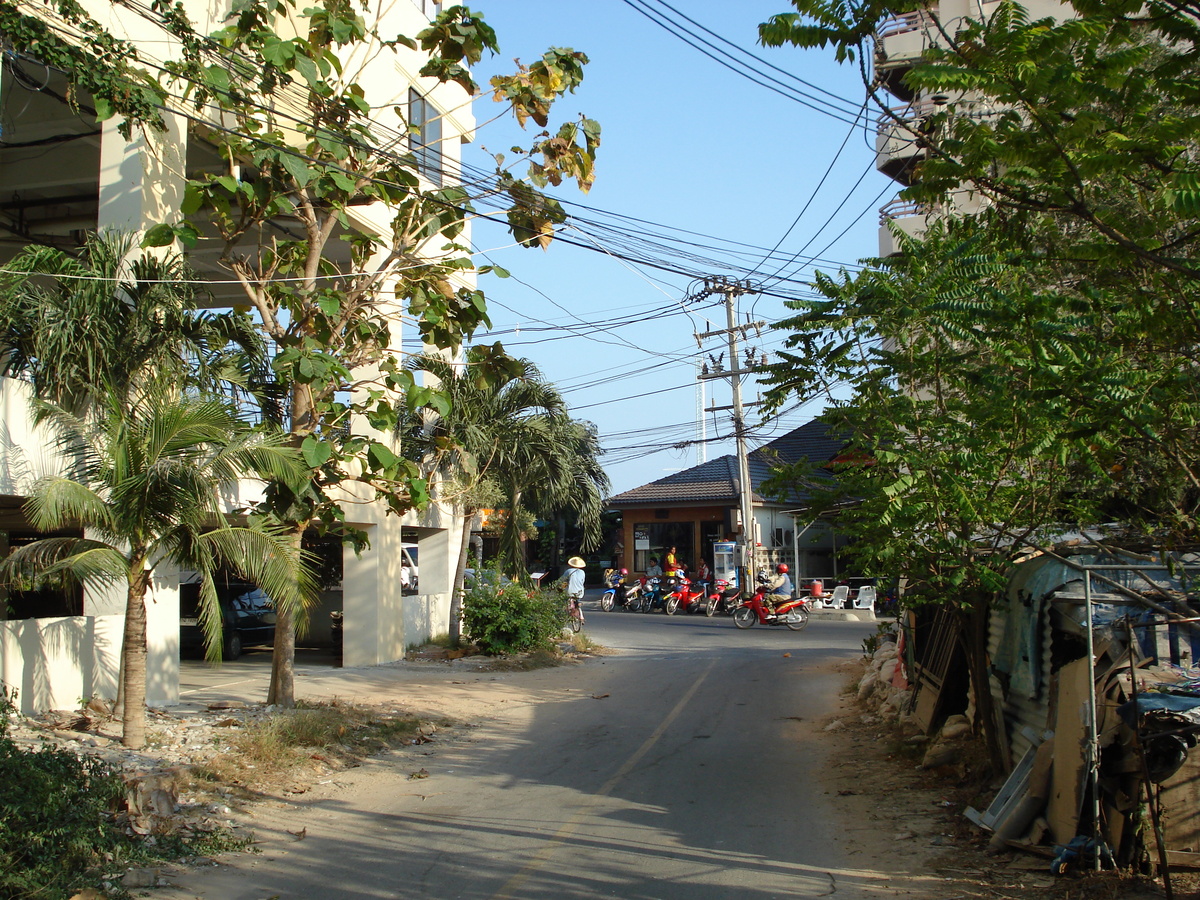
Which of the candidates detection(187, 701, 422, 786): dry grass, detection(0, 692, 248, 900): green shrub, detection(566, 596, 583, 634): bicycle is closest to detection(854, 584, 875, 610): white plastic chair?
detection(566, 596, 583, 634): bicycle

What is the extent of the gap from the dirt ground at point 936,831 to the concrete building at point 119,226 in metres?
6.73

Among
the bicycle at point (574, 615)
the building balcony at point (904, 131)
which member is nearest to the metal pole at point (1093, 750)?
the building balcony at point (904, 131)

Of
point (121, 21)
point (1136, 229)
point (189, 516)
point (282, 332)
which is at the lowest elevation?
point (189, 516)

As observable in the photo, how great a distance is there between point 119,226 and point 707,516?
31092 millimetres

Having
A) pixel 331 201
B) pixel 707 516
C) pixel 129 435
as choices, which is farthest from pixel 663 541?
pixel 129 435

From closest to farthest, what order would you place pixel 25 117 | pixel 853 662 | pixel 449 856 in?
pixel 449 856, pixel 25 117, pixel 853 662

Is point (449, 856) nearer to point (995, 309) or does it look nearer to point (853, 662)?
point (995, 309)

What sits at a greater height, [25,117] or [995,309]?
[25,117]

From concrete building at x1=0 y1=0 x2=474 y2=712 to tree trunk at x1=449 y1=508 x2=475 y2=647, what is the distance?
338mm

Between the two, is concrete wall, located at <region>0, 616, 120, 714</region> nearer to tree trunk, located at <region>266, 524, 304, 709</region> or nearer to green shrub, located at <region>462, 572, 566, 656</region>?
tree trunk, located at <region>266, 524, 304, 709</region>

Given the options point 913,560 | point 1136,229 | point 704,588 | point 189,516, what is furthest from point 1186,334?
point 704,588

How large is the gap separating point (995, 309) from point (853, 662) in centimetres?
1378

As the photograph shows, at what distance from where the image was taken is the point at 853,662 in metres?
18.4

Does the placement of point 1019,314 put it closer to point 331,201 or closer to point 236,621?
point 331,201
